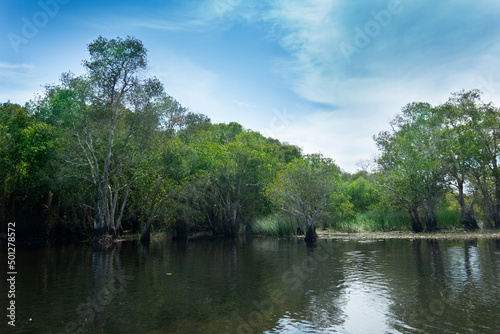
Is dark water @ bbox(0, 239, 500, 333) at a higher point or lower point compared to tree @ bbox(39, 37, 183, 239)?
lower

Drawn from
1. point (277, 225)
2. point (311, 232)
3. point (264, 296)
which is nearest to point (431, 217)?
point (311, 232)

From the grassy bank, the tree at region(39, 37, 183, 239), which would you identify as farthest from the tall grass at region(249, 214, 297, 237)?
the tree at region(39, 37, 183, 239)

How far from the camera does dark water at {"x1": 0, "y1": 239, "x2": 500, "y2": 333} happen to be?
8.69 metres

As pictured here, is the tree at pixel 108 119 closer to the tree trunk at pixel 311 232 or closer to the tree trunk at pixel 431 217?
the tree trunk at pixel 311 232

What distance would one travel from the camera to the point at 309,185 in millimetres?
35250

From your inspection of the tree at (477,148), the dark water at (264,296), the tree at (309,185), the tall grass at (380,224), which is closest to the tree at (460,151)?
the tree at (477,148)

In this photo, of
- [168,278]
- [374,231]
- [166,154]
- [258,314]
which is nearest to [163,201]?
[166,154]

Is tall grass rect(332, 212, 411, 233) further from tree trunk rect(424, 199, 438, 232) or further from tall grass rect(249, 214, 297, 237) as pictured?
tall grass rect(249, 214, 297, 237)

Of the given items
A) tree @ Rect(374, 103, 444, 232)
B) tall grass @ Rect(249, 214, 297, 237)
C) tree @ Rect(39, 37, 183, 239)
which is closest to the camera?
tree @ Rect(39, 37, 183, 239)

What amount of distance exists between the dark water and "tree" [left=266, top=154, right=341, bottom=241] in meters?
15.1

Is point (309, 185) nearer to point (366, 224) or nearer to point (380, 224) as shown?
point (366, 224)

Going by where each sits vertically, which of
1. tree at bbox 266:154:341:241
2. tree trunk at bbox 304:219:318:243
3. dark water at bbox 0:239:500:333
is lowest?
dark water at bbox 0:239:500:333

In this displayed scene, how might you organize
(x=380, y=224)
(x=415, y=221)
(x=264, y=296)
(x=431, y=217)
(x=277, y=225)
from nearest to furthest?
(x=264, y=296), (x=431, y=217), (x=415, y=221), (x=277, y=225), (x=380, y=224)

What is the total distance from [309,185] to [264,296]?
24.3 m
